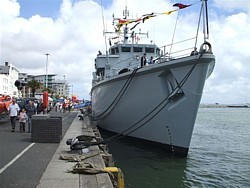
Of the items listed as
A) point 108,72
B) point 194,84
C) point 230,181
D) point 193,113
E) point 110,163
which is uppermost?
point 108,72

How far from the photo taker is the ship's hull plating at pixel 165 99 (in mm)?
11984

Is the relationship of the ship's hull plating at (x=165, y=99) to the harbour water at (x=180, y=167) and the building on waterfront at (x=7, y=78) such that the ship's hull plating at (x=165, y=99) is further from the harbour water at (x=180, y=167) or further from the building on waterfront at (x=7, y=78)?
the building on waterfront at (x=7, y=78)

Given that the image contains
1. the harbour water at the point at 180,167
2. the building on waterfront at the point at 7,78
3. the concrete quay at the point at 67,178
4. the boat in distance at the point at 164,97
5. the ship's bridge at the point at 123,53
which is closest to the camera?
the concrete quay at the point at 67,178

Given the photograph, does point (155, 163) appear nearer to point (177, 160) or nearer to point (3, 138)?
point (177, 160)

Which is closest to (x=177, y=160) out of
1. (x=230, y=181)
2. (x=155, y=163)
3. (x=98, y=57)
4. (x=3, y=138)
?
(x=155, y=163)

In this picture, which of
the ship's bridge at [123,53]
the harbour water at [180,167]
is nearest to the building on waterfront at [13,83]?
the ship's bridge at [123,53]

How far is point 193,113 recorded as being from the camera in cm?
1212

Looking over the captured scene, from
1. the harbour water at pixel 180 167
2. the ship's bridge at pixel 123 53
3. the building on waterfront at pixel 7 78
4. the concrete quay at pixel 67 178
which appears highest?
the building on waterfront at pixel 7 78

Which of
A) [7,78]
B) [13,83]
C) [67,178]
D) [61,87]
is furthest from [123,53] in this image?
[61,87]

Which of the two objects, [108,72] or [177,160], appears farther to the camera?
[108,72]

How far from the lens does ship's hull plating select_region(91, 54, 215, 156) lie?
39.3 feet

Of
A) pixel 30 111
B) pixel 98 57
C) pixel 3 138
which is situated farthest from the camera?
pixel 98 57

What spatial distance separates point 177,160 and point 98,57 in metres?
10.7

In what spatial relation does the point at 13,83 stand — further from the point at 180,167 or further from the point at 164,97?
the point at 180,167
